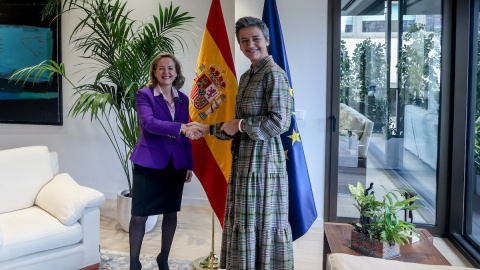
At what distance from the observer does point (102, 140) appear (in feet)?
13.9

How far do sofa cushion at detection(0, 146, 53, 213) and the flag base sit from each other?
116 cm

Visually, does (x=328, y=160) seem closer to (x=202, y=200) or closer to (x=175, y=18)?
(x=202, y=200)

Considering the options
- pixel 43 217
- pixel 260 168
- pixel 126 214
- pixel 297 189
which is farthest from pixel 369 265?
pixel 126 214

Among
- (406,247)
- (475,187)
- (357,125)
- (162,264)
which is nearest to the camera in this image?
(406,247)

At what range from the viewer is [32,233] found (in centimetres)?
234

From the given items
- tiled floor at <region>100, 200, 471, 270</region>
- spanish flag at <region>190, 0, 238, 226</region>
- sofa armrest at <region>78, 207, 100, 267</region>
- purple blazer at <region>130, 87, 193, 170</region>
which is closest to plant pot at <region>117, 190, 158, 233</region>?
tiled floor at <region>100, 200, 471, 270</region>

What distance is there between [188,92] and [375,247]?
269 centimetres

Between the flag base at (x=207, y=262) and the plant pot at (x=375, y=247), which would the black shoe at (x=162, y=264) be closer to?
the flag base at (x=207, y=262)

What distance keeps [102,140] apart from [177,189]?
77.1 inches

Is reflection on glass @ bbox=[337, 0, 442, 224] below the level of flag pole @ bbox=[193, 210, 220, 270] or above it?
above

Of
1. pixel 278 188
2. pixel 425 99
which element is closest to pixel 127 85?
pixel 278 188

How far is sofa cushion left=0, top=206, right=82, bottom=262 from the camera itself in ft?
7.43

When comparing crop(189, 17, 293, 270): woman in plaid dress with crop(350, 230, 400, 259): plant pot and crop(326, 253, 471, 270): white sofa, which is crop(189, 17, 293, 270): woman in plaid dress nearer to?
crop(350, 230, 400, 259): plant pot

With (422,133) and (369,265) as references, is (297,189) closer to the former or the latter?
(369,265)
